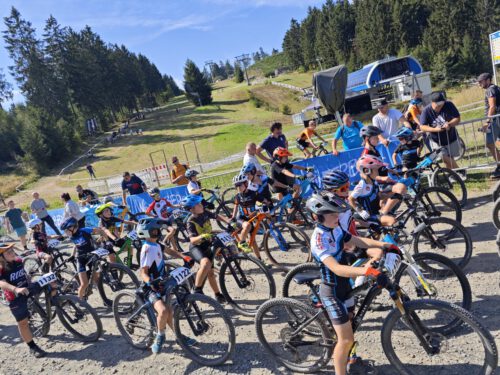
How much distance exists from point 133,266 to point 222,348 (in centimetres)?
455

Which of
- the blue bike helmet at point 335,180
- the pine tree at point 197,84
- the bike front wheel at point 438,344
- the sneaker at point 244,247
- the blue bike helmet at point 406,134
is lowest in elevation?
the bike front wheel at point 438,344

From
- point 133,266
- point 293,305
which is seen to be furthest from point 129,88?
point 293,305

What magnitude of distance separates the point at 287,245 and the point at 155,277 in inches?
113

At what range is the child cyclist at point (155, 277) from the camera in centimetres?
549

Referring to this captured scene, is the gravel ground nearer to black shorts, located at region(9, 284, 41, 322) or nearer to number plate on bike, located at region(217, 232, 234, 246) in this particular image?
black shorts, located at region(9, 284, 41, 322)

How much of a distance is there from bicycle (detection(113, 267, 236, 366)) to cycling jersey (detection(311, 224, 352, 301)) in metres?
1.80

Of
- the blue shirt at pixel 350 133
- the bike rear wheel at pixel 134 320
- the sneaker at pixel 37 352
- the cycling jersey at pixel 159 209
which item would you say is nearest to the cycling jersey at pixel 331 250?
the bike rear wheel at pixel 134 320

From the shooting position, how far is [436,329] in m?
4.20

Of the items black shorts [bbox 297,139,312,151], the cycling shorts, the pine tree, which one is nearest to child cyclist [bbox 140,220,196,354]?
the cycling shorts

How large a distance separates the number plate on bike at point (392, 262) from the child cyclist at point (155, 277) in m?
3.32

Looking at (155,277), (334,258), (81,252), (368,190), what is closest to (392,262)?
(334,258)

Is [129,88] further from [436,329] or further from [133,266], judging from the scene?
[436,329]

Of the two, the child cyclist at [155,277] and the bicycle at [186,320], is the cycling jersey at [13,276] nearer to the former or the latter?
the bicycle at [186,320]

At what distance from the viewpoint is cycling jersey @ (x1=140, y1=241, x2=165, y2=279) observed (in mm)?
5703
